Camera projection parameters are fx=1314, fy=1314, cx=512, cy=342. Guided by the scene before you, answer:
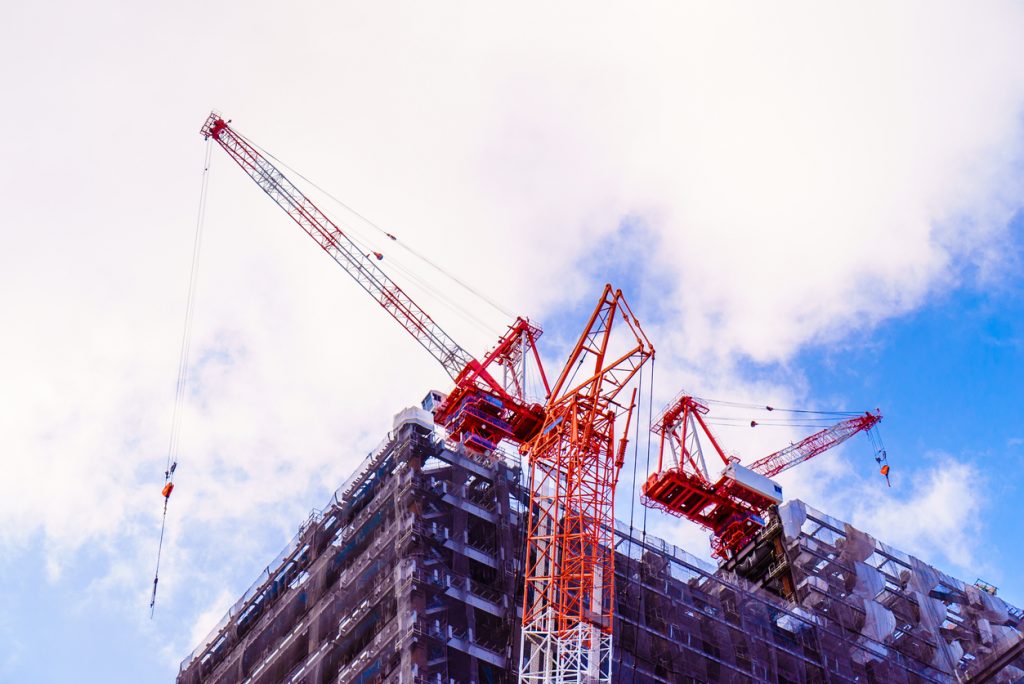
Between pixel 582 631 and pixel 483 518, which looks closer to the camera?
pixel 582 631

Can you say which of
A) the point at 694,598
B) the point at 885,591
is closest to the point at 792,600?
the point at 885,591

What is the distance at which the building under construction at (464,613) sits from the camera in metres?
77.9

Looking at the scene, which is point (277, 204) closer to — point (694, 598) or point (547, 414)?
point (547, 414)

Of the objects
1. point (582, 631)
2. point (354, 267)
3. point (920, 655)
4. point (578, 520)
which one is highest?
point (354, 267)

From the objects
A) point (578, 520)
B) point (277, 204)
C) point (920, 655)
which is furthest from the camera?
point (277, 204)

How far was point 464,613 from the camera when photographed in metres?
79.0

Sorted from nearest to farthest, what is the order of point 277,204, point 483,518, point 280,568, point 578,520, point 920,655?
1. point 578,520
2. point 483,518
3. point 280,568
4. point 920,655
5. point 277,204

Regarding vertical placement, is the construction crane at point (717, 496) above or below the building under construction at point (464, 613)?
above

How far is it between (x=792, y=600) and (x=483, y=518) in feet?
127

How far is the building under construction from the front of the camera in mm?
77875

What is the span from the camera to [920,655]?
102m

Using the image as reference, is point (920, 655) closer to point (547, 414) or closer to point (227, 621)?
point (547, 414)

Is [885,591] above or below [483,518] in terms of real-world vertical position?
above

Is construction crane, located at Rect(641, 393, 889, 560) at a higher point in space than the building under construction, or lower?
higher
